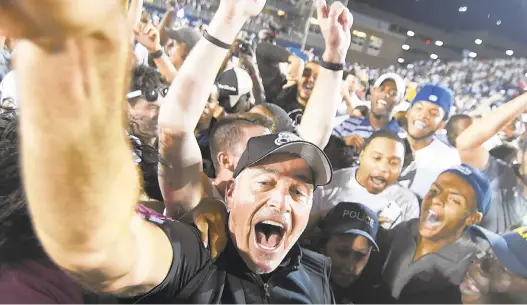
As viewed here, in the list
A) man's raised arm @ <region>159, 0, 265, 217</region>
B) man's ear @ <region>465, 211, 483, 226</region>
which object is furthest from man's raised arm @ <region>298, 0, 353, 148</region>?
man's ear @ <region>465, 211, 483, 226</region>

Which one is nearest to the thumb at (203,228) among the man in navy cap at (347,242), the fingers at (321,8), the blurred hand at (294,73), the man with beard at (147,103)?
the man with beard at (147,103)

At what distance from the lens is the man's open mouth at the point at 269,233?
138 centimetres

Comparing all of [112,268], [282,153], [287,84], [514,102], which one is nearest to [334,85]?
[287,84]

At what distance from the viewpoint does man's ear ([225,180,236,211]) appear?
1396 millimetres

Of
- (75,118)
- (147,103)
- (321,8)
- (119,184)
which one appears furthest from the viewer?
(321,8)

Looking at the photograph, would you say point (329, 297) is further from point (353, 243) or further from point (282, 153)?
point (282, 153)

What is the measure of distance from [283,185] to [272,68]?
1.23ft

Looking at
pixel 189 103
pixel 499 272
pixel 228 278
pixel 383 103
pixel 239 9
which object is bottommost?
pixel 228 278

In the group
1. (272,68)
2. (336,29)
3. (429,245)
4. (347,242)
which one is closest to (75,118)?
(272,68)

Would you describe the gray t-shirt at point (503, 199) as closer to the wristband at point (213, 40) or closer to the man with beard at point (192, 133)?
the man with beard at point (192, 133)

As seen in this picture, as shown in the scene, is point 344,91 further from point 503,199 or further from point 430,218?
point 503,199

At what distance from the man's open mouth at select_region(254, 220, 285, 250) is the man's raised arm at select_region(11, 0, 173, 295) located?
0.55 m

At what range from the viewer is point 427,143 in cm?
158

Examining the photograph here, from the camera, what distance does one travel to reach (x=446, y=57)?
1.60 metres
